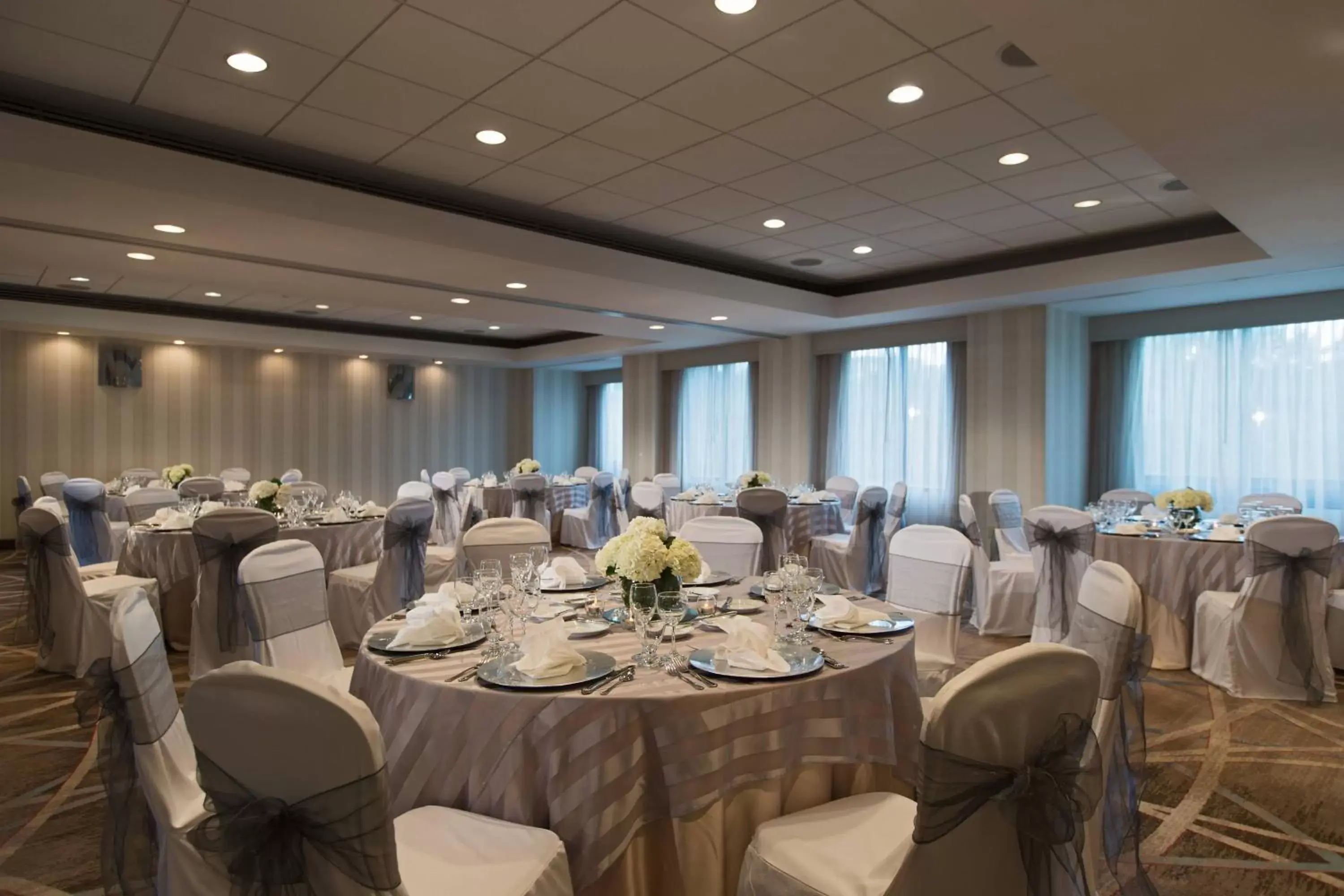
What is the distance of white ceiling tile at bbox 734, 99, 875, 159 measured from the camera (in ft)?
14.4

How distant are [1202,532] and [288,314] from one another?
11.0 m

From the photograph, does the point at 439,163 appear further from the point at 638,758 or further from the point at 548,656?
the point at 638,758

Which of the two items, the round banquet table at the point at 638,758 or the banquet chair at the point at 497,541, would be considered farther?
the banquet chair at the point at 497,541

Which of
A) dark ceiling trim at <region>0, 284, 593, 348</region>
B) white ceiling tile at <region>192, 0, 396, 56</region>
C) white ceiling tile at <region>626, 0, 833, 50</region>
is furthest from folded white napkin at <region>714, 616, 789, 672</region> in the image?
dark ceiling trim at <region>0, 284, 593, 348</region>

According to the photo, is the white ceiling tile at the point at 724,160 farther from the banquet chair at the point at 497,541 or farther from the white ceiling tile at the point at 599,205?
the banquet chair at the point at 497,541

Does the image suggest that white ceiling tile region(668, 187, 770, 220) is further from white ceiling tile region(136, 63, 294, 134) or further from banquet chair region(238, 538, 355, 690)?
banquet chair region(238, 538, 355, 690)

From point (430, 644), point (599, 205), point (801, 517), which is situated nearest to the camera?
point (430, 644)

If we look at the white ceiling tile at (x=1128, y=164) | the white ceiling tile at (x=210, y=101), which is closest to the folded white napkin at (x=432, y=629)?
the white ceiling tile at (x=210, y=101)

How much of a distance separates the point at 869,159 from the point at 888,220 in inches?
60.1

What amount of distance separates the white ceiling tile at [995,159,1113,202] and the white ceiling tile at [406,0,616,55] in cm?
340

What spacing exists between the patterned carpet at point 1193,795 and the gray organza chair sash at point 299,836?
1.85 m

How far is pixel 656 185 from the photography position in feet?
18.7

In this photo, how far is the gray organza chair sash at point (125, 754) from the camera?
179 cm

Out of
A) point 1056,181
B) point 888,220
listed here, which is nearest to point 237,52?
point 888,220
